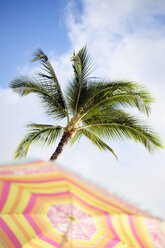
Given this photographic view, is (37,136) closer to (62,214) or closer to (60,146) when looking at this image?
(60,146)

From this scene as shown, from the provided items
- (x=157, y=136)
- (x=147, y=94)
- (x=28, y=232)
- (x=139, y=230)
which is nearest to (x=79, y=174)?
(x=139, y=230)

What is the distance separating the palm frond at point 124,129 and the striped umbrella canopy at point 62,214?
3.90 meters

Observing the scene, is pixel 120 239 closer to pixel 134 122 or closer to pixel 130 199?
pixel 130 199

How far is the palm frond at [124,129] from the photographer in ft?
18.8

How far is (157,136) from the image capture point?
5695mm

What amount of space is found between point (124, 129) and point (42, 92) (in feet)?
9.65

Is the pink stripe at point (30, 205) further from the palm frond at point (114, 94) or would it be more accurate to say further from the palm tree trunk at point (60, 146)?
the palm frond at point (114, 94)

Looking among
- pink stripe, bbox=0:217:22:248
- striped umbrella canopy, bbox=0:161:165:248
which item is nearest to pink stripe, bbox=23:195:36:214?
striped umbrella canopy, bbox=0:161:165:248

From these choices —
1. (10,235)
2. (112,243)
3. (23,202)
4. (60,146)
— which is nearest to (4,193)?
(23,202)

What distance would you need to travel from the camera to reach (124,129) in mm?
6188

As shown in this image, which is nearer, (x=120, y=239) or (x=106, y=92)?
(x=120, y=239)

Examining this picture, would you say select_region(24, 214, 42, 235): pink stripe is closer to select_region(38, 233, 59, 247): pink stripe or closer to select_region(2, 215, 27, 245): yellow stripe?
select_region(38, 233, 59, 247): pink stripe

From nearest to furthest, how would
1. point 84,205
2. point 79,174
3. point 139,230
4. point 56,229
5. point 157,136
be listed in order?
point 79,174 < point 139,230 < point 84,205 < point 56,229 < point 157,136

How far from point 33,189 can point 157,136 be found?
454 cm
